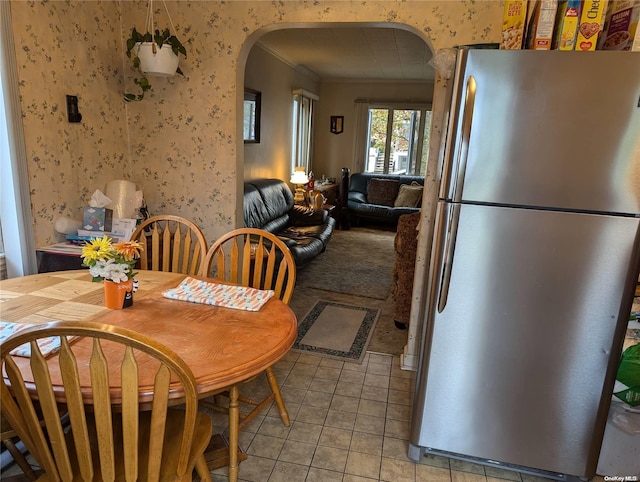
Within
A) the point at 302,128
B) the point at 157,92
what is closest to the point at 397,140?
the point at 302,128

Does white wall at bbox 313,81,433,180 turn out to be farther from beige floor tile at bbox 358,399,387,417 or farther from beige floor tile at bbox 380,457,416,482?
beige floor tile at bbox 380,457,416,482

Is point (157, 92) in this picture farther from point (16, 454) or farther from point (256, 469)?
point (256, 469)

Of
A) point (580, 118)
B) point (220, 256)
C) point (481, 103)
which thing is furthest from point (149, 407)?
point (580, 118)

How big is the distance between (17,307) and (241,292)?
0.78m

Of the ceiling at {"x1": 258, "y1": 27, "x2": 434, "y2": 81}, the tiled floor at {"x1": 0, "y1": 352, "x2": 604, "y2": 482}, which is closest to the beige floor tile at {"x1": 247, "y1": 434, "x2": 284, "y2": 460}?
the tiled floor at {"x1": 0, "y1": 352, "x2": 604, "y2": 482}

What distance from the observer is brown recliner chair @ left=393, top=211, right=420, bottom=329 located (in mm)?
2834

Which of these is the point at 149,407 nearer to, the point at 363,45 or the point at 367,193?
the point at 363,45

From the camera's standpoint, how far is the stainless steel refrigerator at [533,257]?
1.40m

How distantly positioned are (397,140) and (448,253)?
20.5ft

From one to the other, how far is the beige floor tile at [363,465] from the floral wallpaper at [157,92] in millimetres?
1602

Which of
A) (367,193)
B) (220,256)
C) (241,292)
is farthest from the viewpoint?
(367,193)

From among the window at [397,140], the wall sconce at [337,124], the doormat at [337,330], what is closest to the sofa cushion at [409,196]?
the window at [397,140]

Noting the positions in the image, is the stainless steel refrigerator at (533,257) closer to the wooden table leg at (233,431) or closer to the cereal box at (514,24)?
the cereal box at (514,24)

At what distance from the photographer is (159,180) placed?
285 centimetres
